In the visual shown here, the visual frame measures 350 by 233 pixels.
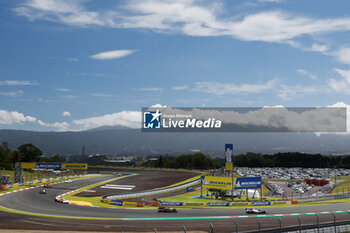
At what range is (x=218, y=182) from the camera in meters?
68.6

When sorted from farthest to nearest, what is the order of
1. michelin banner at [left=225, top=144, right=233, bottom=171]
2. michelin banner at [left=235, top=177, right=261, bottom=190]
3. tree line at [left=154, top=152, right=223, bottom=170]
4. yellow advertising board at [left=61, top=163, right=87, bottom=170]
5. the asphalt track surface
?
tree line at [left=154, top=152, right=223, bottom=170], yellow advertising board at [left=61, top=163, right=87, bottom=170], michelin banner at [left=225, top=144, right=233, bottom=171], michelin banner at [left=235, top=177, right=261, bottom=190], the asphalt track surface

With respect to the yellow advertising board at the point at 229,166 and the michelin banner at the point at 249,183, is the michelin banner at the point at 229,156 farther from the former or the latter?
the michelin banner at the point at 249,183

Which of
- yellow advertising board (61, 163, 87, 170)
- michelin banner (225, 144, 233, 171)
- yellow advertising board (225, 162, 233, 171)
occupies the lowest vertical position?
yellow advertising board (61, 163, 87, 170)

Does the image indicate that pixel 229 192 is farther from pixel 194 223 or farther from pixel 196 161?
pixel 196 161

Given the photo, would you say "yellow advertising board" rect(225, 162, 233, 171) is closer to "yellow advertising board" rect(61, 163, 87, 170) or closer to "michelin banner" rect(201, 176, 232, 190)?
"michelin banner" rect(201, 176, 232, 190)

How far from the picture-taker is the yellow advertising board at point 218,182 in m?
67.5

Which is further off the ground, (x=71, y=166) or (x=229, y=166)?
(x=229, y=166)

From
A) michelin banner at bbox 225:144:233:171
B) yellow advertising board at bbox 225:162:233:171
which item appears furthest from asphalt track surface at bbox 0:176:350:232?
michelin banner at bbox 225:144:233:171

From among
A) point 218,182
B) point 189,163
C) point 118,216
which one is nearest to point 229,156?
point 218,182

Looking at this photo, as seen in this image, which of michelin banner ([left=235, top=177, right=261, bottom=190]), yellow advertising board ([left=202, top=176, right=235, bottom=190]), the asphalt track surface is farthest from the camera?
yellow advertising board ([left=202, top=176, right=235, bottom=190])

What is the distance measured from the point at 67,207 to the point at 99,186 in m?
34.0

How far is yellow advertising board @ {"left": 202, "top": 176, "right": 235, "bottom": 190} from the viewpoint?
67500mm

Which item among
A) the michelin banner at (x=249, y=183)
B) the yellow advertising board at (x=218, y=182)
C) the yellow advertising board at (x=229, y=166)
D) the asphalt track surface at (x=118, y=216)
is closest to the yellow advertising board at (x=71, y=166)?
the asphalt track surface at (x=118, y=216)

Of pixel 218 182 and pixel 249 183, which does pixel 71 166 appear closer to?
pixel 218 182
